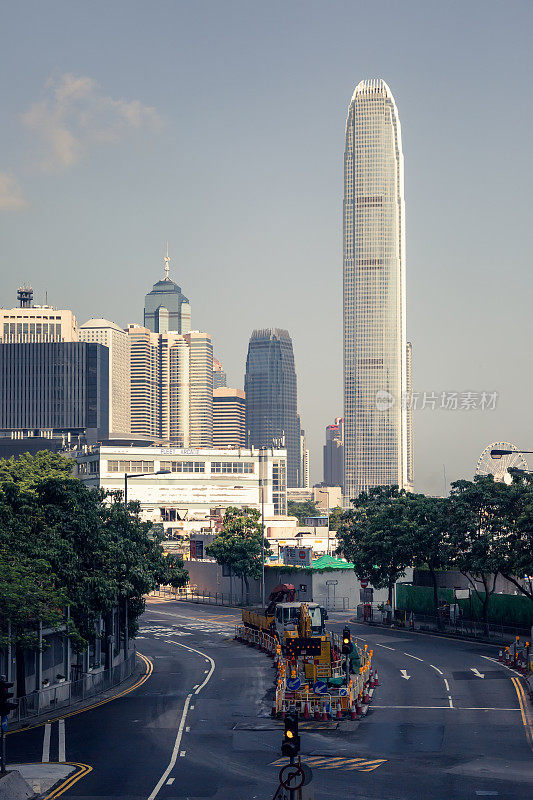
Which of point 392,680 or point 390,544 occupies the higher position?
point 390,544

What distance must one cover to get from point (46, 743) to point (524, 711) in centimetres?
1976

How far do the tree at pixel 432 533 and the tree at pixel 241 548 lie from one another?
34.5m

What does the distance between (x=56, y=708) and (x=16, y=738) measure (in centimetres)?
848

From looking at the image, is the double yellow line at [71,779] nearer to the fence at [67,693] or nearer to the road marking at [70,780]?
the road marking at [70,780]

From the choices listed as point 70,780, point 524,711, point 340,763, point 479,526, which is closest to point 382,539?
point 479,526

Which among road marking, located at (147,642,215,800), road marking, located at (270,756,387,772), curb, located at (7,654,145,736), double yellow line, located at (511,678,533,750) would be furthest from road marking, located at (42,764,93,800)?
double yellow line, located at (511,678,533,750)

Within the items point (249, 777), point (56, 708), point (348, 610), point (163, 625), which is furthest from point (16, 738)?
point (348, 610)

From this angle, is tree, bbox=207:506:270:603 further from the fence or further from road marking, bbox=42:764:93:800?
road marking, bbox=42:764:93:800

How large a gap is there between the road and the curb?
0.85m

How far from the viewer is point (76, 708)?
48.6 m

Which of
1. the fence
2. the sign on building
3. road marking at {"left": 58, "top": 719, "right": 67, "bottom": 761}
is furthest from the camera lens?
the sign on building

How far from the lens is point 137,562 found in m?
57.5

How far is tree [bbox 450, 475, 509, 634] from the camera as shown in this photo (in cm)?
7550

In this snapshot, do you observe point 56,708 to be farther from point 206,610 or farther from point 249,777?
point 206,610
